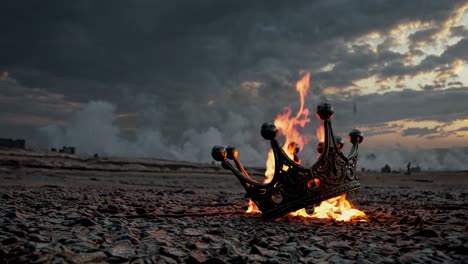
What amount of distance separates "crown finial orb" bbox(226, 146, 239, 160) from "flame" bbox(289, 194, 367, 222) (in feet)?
6.99

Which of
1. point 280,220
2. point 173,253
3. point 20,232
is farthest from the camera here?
point 280,220

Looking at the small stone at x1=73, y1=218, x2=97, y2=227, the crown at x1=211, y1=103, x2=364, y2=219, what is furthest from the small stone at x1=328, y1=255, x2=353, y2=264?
the small stone at x1=73, y1=218, x2=97, y2=227

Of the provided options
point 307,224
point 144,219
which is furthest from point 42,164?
point 307,224

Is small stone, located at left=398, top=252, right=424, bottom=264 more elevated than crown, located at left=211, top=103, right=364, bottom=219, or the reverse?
crown, located at left=211, top=103, right=364, bottom=219

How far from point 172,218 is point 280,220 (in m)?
2.51

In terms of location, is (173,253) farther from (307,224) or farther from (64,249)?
(307,224)

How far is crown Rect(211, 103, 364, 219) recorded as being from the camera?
760 cm

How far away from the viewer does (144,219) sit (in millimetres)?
7789

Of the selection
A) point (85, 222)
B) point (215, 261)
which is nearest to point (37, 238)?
point (85, 222)

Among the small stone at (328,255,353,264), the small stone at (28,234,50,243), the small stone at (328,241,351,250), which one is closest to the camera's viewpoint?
the small stone at (328,255,353,264)

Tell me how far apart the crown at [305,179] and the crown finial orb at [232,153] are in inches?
44.0

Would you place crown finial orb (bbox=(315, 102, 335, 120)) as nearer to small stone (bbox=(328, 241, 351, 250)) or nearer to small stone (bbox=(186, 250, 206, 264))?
small stone (bbox=(328, 241, 351, 250))

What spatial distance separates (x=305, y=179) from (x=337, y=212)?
1.65 m

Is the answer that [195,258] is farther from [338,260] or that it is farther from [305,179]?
[305,179]
